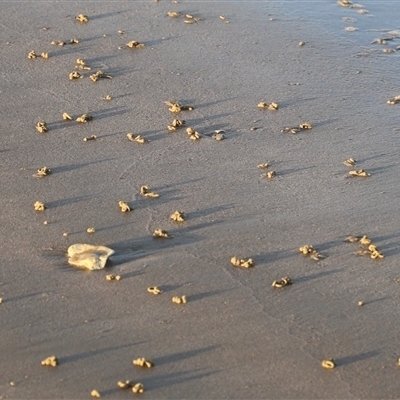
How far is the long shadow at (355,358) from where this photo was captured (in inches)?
196

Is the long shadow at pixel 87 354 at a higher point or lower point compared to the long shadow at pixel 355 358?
higher

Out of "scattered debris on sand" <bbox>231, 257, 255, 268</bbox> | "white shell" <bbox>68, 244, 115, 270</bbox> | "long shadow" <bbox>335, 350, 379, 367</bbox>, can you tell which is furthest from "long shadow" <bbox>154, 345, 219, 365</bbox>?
"white shell" <bbox>68, 244, 115, 270</bbox>

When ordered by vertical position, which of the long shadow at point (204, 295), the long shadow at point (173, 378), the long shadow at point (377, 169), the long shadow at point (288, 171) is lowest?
the long shadow at point (377, 169)

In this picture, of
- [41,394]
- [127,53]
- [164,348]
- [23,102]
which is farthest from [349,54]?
[41,394]

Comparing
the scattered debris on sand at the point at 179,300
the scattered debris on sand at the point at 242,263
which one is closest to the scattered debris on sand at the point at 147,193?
the scattered debris on sand at the point at 242,263

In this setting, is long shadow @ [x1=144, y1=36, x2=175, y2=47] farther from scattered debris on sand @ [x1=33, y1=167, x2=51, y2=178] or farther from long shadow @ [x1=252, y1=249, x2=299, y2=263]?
long shadow @ [x1=252, y1=249, x2=299, y2=263]

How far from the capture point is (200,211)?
6.35m

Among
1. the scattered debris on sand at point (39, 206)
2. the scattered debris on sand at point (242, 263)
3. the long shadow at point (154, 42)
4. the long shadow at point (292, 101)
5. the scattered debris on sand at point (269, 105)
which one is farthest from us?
the long shadow at point (154, 42)

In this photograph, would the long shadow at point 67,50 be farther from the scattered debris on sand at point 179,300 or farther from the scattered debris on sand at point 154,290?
the scattered debris on sand at point 179,300

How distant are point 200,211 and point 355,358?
69.3 inches

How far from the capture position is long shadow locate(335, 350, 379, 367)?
4970 mm

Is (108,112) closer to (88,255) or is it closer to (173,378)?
(88,255)

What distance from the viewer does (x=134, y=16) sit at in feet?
32.7

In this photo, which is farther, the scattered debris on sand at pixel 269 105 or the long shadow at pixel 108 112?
the scattered debris on sand at pixel 269 105
